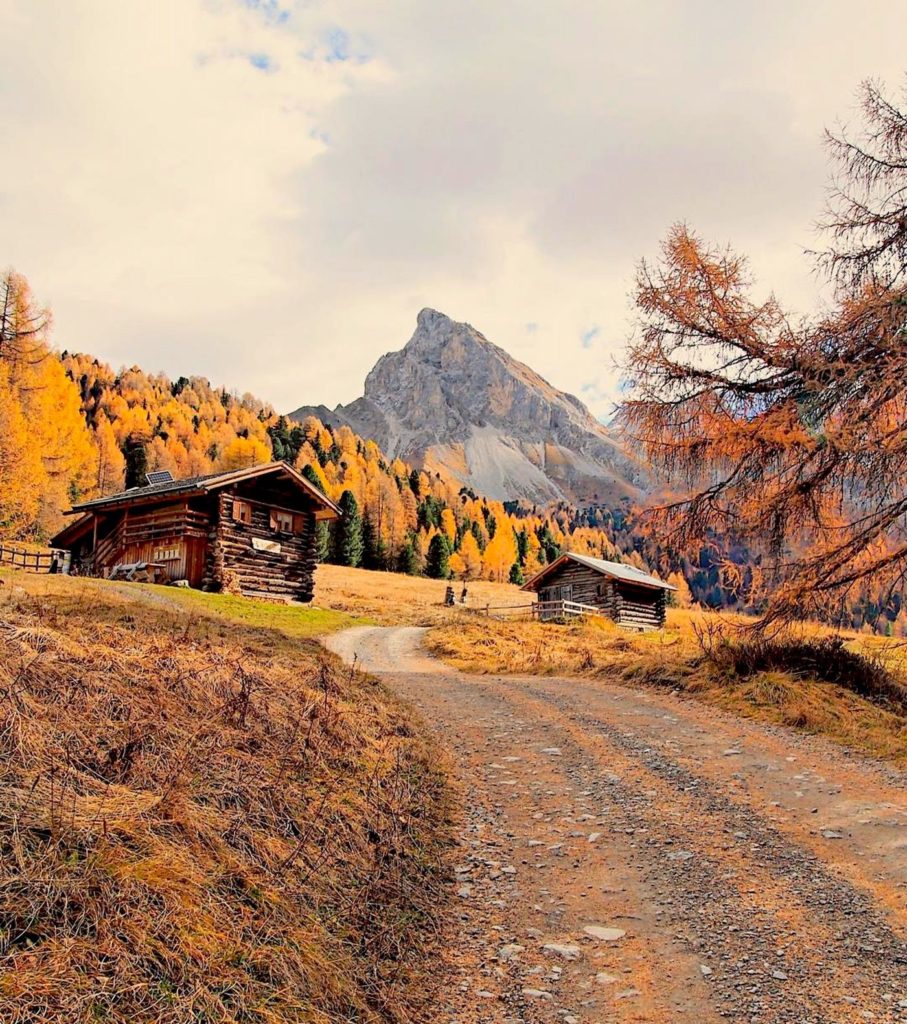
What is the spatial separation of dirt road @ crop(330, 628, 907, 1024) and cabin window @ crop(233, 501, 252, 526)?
2345 centimetres

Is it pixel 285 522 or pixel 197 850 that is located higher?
pixel 285 522

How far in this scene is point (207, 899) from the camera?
12.5ft

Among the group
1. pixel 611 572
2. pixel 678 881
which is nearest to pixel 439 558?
pixel 611 572

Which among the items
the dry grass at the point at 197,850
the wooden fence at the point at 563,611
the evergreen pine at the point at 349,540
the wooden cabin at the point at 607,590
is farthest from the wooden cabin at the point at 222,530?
the evergreen pine at the point at 349,540

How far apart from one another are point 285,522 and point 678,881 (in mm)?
30344

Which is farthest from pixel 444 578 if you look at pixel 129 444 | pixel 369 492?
pixel 129 444

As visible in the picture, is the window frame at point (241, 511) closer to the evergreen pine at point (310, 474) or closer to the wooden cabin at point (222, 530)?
the wooden cabin at point (222, 530)

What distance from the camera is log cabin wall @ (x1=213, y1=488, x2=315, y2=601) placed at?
30.0 m

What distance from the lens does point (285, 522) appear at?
33.8 m

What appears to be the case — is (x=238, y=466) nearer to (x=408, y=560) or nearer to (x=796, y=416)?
(x=408, y=560)

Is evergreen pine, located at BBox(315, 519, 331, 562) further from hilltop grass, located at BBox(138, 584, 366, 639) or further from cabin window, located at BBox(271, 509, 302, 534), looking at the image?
hilltop grass, located at BBox(138, 584, 366, 639)

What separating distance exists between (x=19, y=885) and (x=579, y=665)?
14.9 meters

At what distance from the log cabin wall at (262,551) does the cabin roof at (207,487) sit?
973mm

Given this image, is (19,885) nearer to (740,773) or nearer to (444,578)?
(740,773)
